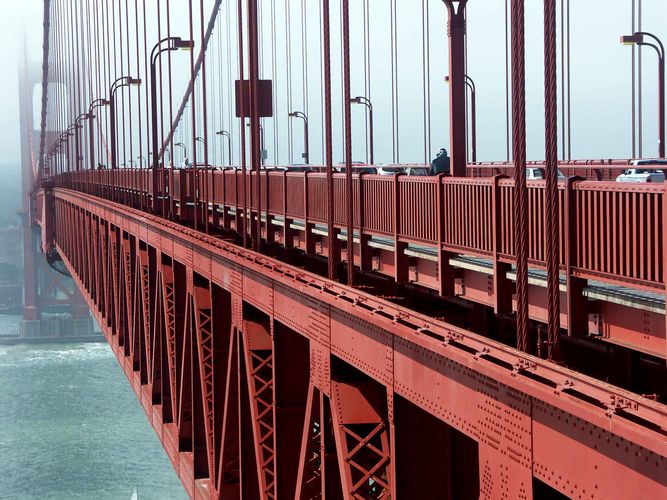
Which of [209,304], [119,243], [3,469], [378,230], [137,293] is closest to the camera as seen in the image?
[378,230]

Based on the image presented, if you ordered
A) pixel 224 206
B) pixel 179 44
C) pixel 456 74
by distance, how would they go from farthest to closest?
pixel 179 44 → pixel 224 206 → pixel 456 74

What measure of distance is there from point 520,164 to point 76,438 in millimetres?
64319

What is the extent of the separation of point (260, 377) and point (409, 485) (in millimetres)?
5465

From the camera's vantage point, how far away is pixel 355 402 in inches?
389

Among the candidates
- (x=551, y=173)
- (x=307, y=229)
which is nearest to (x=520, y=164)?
(x=551, y=173)

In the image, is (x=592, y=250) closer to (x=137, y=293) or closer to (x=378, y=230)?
(x=378, y=230)

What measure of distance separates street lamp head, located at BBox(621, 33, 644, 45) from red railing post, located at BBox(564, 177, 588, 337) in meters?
14.3

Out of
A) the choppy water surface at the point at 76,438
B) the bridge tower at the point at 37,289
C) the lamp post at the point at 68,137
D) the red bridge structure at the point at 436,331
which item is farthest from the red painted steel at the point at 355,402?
the bridge tower at the point at 37,289

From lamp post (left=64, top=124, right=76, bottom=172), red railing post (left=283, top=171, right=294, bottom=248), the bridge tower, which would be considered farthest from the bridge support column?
the bridge tower

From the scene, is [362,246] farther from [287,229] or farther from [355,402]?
[287,229]

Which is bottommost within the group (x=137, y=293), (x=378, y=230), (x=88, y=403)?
(x=88, y=403)

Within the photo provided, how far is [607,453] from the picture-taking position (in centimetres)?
533

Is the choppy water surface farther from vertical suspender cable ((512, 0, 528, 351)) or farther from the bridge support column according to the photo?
vertical suspender cable ((512, 0, 528, 351))

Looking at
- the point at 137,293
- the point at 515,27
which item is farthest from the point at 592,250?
the point at 137,293
